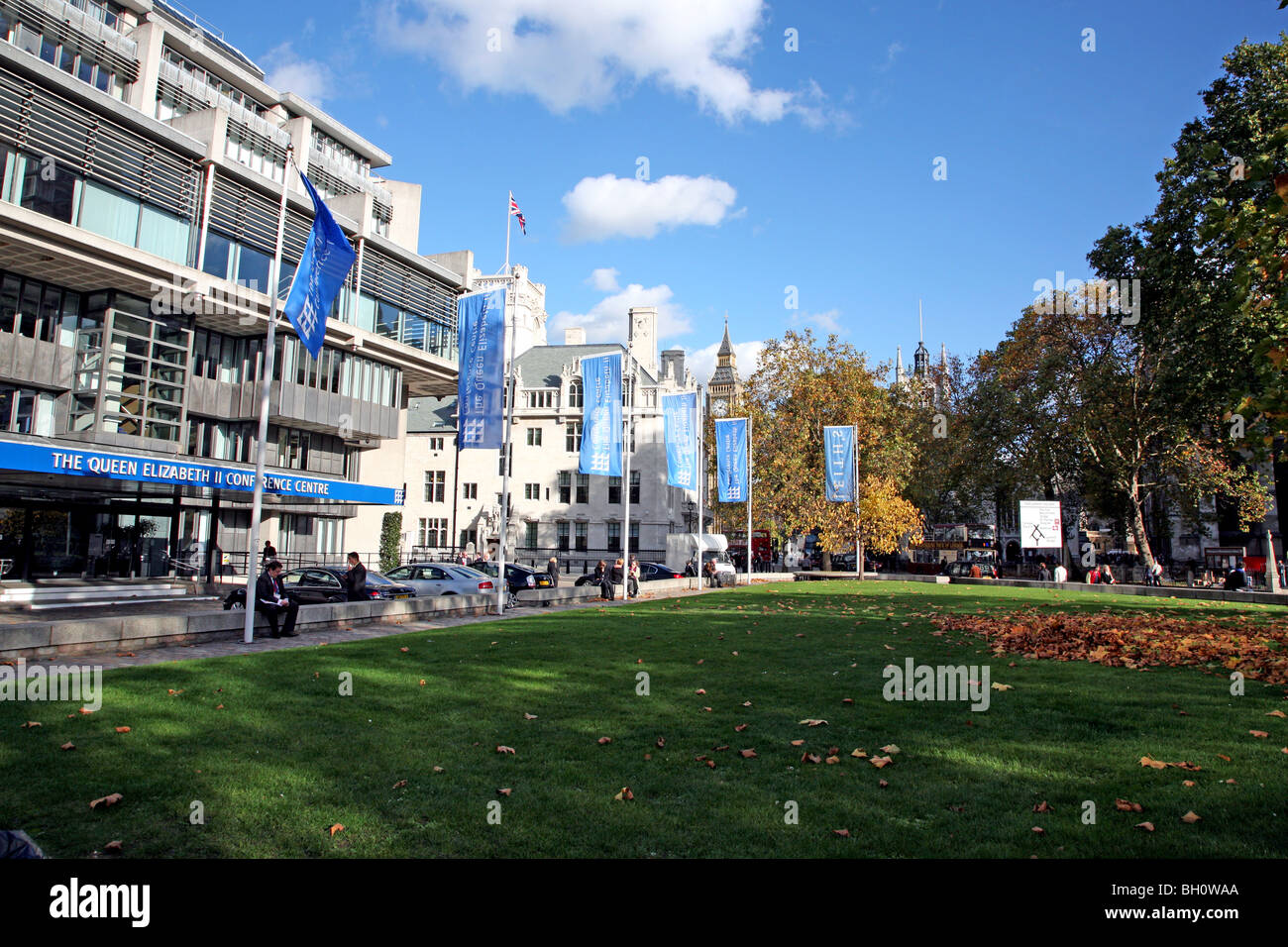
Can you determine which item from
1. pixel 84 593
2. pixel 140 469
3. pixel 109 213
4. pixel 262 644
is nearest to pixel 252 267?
pixel 109 213

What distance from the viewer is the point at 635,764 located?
22.2ft

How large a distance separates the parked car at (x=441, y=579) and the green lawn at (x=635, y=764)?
15.6 meters

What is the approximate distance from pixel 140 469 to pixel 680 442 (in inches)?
813

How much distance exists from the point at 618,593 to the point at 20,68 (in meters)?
28.3

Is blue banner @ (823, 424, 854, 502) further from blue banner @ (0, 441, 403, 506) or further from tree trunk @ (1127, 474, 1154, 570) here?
blue banner @ (0, 441, 403, 506)

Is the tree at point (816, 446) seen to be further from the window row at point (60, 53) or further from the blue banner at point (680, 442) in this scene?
the window row at point (60, 53)

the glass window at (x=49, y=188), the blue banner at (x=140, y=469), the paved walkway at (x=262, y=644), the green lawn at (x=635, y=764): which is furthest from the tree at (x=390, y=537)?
the green lawn at (x=635, y=764)

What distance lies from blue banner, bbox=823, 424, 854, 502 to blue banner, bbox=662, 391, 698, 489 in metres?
11.1

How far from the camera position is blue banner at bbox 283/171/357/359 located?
55.1ft

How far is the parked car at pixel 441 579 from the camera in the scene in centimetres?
2766

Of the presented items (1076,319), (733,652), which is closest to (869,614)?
(733,652)

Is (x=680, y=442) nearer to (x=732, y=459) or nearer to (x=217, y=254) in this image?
(x=732, y=459)

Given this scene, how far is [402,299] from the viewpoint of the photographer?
1763 inches
